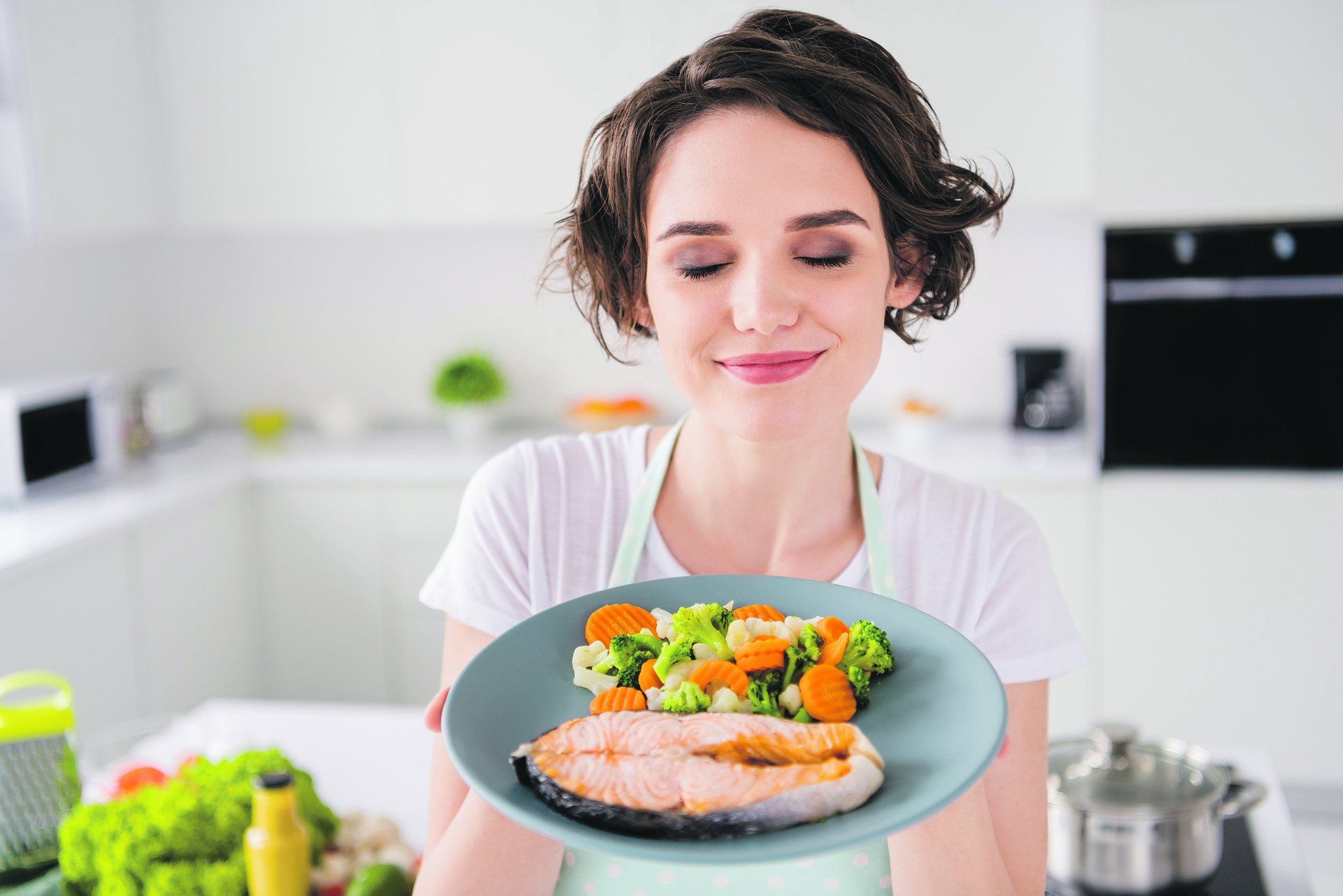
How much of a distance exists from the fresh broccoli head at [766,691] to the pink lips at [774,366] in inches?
9.9

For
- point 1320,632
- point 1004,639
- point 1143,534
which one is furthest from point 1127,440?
point 1004,639

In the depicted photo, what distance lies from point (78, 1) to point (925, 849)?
3413 millimetres

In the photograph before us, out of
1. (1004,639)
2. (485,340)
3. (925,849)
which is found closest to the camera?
(925,849)

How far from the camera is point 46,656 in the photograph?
2.61m

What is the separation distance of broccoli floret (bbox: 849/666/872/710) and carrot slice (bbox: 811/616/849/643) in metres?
0.03

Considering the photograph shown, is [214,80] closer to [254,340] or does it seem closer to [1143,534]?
[254,340]

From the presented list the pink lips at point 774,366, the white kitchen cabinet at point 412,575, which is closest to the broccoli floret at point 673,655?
the pink lips at point 774,366

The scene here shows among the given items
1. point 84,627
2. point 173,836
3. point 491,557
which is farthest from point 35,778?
point 84,627

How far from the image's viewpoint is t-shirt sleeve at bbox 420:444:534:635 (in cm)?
107

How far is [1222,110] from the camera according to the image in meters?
2.76

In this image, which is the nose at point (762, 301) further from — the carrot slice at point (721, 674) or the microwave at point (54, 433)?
the microwave at point (54, 433)

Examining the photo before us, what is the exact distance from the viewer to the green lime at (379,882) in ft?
3.63

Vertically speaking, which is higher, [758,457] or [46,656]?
[758,457]

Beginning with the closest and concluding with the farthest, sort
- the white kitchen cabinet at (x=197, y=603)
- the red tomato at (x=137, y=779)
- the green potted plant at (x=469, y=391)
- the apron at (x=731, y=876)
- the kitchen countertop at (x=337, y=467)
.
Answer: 1. the apron at (x=731, y=876)
2. the red tomato at (x=137, y=779)
3. the kitchen countertop at (x=337, y=467)
4. the white kitchen cabinet at (x=197, y=603)
5. the green potted plant at (x=469, y=391)
